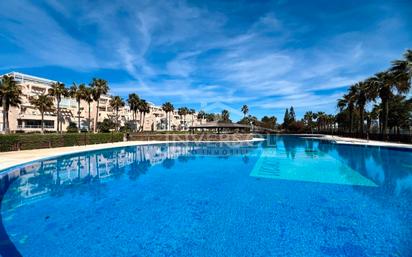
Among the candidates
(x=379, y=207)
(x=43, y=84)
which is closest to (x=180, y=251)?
(x=379, y=207)

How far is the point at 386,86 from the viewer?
30031 millimetres

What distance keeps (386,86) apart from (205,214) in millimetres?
35465

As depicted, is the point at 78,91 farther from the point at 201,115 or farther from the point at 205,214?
the point at 201,115

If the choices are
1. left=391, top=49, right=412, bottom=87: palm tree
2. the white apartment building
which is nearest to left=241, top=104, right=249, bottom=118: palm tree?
the white apartment building

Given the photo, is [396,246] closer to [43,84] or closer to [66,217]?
[66,217]

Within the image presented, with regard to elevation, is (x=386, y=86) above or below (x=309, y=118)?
above

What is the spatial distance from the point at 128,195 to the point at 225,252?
19.2ft

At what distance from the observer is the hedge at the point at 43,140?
2083cm

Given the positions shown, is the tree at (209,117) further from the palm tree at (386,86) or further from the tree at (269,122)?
the palm tree at (386,86)

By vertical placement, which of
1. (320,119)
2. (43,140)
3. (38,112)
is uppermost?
(320,119)

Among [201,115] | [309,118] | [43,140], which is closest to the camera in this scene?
[43,140]

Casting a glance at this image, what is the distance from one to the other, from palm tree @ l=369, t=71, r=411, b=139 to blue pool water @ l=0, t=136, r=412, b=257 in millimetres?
19518

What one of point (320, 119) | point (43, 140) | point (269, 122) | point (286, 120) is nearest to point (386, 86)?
point (43, 140)

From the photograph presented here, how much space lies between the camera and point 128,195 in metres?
9.33
